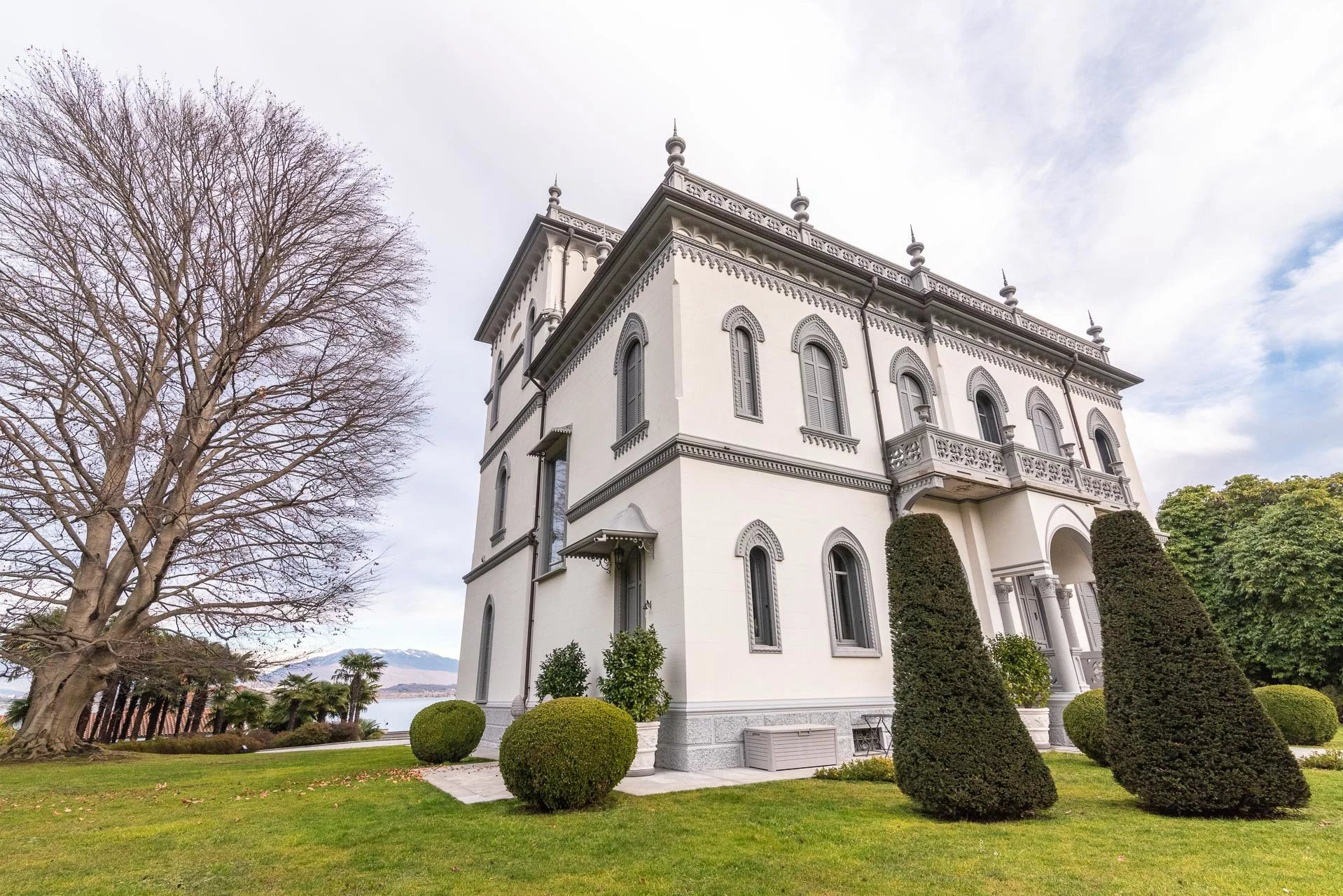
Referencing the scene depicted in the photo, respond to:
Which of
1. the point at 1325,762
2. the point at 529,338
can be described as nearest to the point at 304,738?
the point at 529,338

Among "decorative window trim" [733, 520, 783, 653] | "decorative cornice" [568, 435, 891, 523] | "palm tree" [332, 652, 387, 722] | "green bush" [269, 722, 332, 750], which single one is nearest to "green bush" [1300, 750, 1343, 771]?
"decorative cornice" [568, 435, 891, 523]

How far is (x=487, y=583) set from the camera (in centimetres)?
1992

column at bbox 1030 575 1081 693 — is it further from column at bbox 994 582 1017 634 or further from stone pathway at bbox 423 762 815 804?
stone pathway at bbox 423 762 815 804

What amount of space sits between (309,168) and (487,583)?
12393 millimetres

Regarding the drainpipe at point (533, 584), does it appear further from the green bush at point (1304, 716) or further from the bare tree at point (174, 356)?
the green bush at point (1304, 716)

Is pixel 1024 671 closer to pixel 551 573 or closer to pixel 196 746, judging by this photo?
pixel 551 573

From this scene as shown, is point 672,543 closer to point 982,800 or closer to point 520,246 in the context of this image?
point 982,800

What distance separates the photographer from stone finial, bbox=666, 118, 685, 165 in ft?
43.3

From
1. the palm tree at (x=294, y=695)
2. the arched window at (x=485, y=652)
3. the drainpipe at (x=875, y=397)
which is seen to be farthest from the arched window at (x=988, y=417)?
the palm tree at (x=294, y=695)

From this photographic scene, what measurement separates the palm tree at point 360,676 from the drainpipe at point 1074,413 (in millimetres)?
31337

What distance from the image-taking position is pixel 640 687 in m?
9.33

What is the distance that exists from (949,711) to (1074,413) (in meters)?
16.2

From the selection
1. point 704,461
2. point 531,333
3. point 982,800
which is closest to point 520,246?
point 531,333

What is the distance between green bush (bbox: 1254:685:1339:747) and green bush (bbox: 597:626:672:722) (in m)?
11.2
